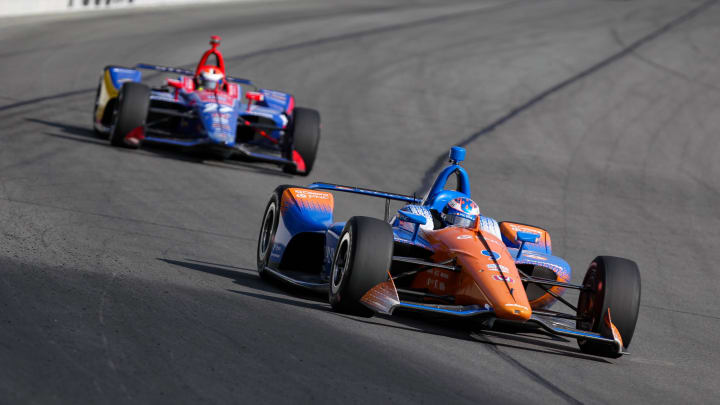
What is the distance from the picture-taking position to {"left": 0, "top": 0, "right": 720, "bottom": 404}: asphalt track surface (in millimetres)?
6684

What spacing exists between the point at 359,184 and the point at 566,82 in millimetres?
13952

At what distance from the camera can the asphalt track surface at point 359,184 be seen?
263 inches

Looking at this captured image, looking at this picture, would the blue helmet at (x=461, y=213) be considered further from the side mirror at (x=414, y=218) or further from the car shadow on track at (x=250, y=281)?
the car shadow on track at (x=250, y=281)

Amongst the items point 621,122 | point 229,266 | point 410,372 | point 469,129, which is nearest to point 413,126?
point 469,129

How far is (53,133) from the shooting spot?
17266mm

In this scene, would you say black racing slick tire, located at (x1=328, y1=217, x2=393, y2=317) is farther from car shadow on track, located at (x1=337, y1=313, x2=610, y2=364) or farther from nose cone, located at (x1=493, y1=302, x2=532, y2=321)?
nose cone, located at (x1=493, y1=302, x2=532, y2=321)

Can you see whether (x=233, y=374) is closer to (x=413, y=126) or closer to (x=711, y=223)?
(x=711, y=223)

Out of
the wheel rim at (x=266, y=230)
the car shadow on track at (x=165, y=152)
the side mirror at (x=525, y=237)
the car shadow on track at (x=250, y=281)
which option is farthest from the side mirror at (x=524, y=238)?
the car shadow on track at (x=165, y=152)

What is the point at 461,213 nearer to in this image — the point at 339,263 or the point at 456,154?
the point at 456,154

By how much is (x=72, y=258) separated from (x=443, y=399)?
3945 mm

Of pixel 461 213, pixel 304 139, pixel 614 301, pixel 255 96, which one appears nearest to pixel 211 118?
pixel 304 139

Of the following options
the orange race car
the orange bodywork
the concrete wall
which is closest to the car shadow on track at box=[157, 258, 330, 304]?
the orange race car

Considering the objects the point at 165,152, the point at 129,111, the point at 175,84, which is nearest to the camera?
the point at 129,111

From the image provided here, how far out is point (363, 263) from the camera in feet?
27.3
